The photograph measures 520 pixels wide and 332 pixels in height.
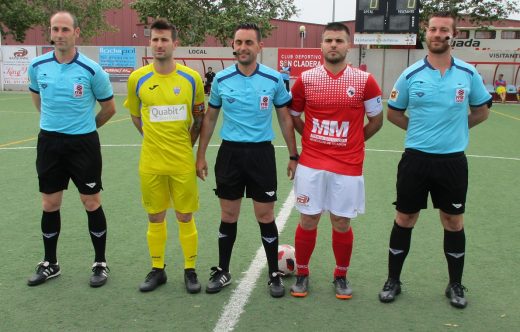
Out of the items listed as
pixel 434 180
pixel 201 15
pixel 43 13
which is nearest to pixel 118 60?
pixel 201 15

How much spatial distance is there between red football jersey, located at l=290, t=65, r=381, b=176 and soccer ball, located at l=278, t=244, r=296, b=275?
962 mm

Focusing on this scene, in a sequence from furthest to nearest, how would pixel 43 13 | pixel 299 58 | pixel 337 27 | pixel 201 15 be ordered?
1. pixel 43 13
2. pixel 201 15
3. pixel 299 58
4. pixel 337 27

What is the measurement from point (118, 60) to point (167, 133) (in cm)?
2575

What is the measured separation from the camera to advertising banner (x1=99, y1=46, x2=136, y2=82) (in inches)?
1104

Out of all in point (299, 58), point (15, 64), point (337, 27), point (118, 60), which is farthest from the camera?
point (15, 64)

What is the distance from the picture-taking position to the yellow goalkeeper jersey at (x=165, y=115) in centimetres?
393

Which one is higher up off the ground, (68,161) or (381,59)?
(381,59)

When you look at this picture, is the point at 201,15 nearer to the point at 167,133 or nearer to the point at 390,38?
the point at 390,38

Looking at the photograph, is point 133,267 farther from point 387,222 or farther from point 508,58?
point 508,58

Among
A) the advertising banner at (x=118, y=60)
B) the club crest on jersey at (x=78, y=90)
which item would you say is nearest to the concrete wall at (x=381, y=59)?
the advertising banner at (x=118, y=60)

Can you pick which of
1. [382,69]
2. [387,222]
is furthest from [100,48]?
[387,222]

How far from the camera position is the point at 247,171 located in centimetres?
396

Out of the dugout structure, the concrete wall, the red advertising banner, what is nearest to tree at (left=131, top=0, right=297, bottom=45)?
the concrete wall

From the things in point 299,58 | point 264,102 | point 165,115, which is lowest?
point 165,115
